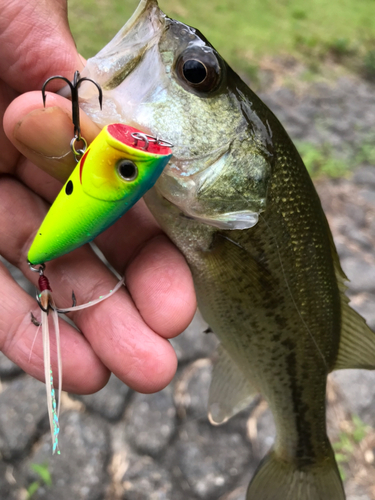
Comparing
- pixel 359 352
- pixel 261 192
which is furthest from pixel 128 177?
pixel 359 352

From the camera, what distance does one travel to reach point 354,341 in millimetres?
1537

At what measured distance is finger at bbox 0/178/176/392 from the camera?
1.16 metres

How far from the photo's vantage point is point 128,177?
3.07 feet

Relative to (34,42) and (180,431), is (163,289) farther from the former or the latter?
(180,431)

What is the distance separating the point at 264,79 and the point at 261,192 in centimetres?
408

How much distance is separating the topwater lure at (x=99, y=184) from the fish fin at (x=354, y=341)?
917 mm

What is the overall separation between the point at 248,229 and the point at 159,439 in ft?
4.31

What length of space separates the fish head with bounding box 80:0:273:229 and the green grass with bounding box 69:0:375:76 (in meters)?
3.37

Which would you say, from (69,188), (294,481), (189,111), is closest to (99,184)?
(69,188)

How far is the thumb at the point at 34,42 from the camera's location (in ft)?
3.95

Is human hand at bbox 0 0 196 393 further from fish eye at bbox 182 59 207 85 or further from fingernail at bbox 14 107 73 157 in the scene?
fish eye at bbox 182 59 207 85

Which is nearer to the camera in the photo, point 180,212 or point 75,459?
point 180,212

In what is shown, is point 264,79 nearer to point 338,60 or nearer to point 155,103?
point 338,60

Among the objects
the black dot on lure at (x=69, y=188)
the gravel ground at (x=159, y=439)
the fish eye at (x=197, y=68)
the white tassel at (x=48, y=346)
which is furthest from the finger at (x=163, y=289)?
the gravel ground at (x=159, y=439)
